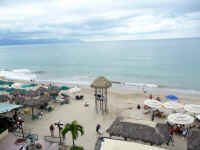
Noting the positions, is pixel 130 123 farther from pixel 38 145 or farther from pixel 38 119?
pixel 38 119

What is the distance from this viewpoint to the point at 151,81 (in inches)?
1204

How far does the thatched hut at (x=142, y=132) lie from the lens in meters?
8.50

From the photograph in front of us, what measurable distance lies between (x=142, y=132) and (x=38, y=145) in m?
5.77

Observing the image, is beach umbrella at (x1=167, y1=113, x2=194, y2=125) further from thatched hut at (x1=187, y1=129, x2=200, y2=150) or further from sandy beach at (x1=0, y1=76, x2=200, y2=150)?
thatched hut at (x1=187, y1=129, x2=200, y2=150)

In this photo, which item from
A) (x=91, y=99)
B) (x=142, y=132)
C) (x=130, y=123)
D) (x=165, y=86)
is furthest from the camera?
(x=165, y=86)

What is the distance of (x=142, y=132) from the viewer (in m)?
8.84

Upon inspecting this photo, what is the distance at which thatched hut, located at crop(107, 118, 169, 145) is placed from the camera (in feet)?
27.9

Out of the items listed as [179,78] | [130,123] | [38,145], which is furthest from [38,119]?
[179,78]

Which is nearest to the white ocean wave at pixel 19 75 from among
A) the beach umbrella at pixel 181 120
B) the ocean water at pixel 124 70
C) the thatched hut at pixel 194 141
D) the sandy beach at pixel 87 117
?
the ocean water at pixel 124 70

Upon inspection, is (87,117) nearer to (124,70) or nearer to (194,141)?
(194,141)

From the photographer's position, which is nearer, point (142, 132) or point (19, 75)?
point (142, 132)

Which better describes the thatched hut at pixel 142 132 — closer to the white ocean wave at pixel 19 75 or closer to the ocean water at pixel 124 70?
the ocean water at pixel 124 70

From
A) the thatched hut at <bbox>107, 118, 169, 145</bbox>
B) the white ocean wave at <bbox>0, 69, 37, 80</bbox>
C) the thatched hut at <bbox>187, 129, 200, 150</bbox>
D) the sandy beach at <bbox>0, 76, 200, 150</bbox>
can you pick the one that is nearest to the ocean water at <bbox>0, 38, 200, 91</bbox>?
the white ocean wave at <bbox>0, 69, 37, 80</bbox>

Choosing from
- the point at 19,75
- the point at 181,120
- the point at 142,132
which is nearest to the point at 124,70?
the point at 19,75
